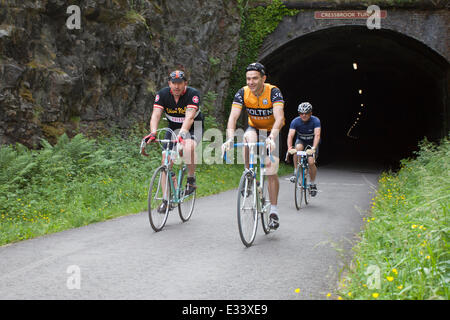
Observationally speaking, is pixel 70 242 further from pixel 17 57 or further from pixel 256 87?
pixel 17 57

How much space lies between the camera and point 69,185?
9234mm

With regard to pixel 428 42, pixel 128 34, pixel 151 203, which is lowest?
pixel 151 203

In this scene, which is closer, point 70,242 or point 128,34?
point 70,242

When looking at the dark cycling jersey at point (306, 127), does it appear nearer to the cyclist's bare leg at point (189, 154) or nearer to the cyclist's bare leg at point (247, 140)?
the cyclist's bare leg at point (189, 154)

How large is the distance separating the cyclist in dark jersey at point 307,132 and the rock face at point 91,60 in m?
3.64

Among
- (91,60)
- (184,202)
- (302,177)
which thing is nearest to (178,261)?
(184,202)

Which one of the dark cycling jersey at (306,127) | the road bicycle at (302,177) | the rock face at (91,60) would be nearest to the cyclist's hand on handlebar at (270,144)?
the road bicycle at (302,177)

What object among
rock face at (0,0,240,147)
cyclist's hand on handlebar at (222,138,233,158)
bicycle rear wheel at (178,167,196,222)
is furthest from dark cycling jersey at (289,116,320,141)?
cyclist's hand on handlebar at (222,138,233,158)

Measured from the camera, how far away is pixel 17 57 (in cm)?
1015

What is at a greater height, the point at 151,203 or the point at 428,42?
the point at 428,42

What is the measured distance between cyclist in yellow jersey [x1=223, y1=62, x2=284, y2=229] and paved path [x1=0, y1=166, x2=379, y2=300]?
95cm

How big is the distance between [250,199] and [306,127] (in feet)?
15.5
